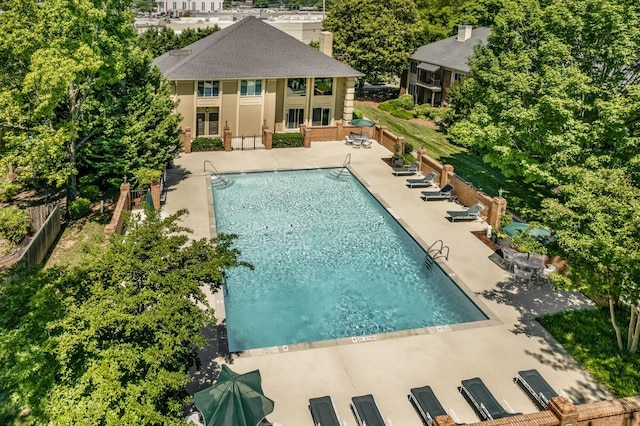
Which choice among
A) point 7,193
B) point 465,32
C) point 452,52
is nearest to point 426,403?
point 7,193

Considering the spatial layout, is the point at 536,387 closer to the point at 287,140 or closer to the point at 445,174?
the point at 445,174

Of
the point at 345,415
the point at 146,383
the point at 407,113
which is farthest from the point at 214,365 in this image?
the point at 407,113

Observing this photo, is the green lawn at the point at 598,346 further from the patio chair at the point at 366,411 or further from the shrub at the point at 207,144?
the shrub at the point at 207,144

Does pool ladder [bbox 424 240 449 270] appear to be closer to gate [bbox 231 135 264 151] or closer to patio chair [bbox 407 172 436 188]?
patio chair [bbox 407 172 436 188]

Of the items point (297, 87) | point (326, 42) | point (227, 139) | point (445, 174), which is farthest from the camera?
point (326, 42)

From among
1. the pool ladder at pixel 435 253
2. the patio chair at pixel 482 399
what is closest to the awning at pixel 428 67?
the pool ladder at pixel 435 253

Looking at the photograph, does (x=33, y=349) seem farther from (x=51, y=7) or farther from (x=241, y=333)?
(x=51, y=7)

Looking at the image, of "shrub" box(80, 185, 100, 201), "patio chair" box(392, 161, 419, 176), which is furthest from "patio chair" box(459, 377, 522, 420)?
"shrub" box(80, 185, 100, 201)

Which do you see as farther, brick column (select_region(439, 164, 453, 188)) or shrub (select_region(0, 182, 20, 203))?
brick column (select_region(439, 164, 453, 188))
